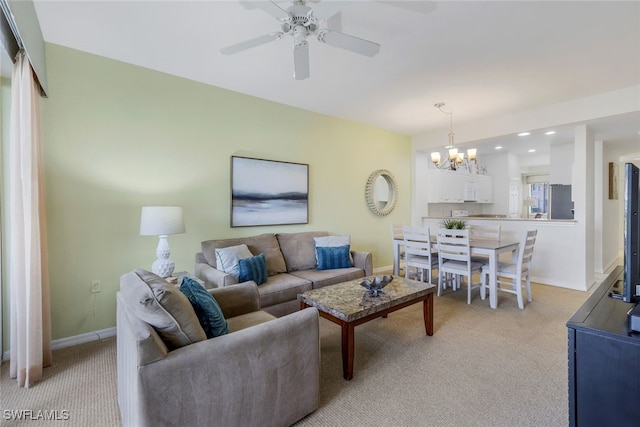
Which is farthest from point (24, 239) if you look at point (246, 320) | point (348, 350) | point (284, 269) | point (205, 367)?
point (348, 350)

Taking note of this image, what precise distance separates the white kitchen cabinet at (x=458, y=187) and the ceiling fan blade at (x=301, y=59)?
452 centimetres

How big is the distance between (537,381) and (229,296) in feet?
7.34

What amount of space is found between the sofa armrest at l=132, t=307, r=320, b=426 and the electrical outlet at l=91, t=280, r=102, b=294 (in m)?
2.05

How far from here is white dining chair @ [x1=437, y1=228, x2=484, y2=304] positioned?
354cm

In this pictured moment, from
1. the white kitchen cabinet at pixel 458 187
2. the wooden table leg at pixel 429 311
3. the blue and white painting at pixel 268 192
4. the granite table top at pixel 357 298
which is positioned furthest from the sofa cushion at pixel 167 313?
the white kitchen cabinet at pixel 458 187

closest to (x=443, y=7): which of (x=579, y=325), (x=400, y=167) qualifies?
(x=579, y=325)

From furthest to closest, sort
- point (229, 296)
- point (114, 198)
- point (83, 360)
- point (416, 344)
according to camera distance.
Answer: point (114, 198)
point (416, 344)
point (83, 360)
point (229, 296)

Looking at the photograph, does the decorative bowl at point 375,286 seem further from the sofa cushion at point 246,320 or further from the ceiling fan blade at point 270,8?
the ceiling fan blade at point 270,8

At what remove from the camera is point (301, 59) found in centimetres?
215

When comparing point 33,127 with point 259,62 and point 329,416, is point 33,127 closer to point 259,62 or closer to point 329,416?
point 259,62

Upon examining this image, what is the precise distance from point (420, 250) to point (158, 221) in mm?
3173

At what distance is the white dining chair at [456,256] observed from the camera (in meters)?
3.54

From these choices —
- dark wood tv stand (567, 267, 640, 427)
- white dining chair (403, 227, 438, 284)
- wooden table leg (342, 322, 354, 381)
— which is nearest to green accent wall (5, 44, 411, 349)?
white dining chair (403, 227, 438, 284)

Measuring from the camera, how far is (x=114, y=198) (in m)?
2.80
